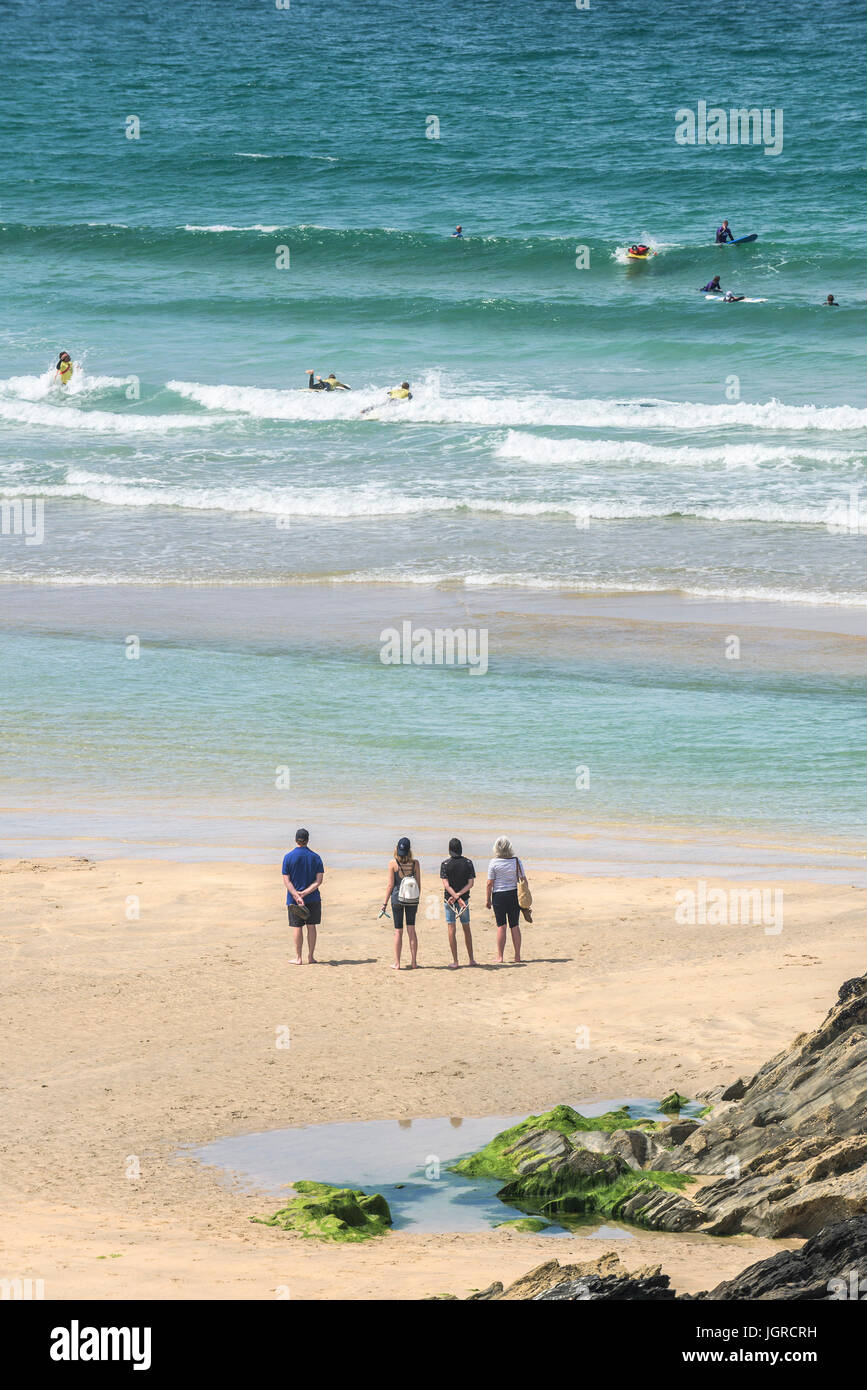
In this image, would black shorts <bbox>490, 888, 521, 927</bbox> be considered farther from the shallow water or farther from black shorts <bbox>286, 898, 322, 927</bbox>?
the shallow water

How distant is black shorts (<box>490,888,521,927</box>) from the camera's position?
1328 cm

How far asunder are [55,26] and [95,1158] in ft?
262

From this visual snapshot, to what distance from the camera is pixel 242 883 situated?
1486 centimetres

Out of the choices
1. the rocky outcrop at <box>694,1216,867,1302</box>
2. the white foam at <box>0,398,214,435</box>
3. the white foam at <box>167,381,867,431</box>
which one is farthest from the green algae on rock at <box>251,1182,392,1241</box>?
the white foam at <box>0,398,214,435</box>

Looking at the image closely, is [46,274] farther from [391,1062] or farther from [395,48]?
[391,1062]

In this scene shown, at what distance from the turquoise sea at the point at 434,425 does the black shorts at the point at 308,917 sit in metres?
2.56

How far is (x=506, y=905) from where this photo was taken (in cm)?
1330

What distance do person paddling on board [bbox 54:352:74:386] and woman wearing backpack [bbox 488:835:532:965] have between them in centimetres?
2755

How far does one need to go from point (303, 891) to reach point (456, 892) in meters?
1.32

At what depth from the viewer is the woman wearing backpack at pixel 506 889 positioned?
13.2 metres

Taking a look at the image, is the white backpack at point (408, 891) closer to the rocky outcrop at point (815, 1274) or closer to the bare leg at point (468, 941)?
the bare leg at point (468, 941)

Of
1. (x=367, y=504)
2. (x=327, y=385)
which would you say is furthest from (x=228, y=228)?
(x=367, y=504)

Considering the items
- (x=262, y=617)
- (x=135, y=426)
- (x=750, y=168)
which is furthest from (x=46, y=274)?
(x=262, y=617)

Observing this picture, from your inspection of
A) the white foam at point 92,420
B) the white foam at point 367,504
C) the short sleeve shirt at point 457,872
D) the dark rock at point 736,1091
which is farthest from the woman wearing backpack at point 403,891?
the white foam at point 92,420
